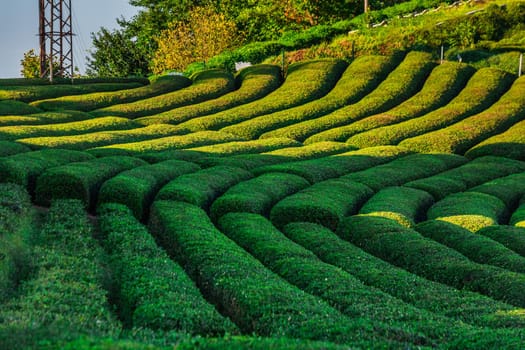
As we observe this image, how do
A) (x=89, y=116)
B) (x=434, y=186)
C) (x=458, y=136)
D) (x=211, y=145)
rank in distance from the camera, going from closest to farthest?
(x=434, y=186)
(x=211, y=145)
(x=458, y=136)
(x=89, y=116)

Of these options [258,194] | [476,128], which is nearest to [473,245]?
[258,194]

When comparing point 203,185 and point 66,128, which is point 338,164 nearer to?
point 203,185

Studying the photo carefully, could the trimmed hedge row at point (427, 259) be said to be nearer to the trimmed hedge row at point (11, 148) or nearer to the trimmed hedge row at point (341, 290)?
the trimmed hedge row at point (341, 290)

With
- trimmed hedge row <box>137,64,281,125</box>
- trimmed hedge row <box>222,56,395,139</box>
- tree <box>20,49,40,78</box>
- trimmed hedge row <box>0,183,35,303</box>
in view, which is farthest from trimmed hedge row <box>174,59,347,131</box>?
tree <box>20,49,40,78</box>

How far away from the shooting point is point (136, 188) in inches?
881

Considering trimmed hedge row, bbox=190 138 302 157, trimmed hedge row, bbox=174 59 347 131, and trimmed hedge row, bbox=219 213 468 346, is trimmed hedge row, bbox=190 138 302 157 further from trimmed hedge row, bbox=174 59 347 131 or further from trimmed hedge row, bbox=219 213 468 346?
trimmed hedge row, bbox=219 213 468 346

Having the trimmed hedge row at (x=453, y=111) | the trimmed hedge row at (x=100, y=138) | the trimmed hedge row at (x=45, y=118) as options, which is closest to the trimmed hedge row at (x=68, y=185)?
the trimmed hedge row at (x=100, y=138)

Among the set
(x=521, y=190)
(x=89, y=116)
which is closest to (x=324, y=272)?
(x=521, y=190)

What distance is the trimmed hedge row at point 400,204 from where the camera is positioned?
21.8m

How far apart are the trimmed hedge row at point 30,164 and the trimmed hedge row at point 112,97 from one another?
16783 millimetres

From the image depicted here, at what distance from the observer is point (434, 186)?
87.4ft

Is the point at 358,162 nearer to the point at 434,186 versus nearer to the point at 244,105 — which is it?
the point at 434,186

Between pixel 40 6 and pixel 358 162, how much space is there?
28300mm

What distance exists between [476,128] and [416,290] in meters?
25.1
